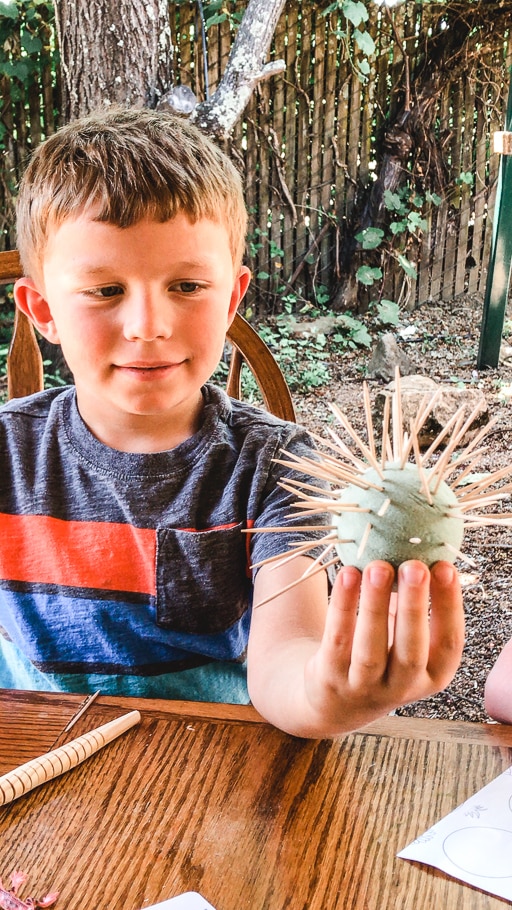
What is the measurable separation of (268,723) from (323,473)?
0.32 m

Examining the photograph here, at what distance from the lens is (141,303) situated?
896 mm

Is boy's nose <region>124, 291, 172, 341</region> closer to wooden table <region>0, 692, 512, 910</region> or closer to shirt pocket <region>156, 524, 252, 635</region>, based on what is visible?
shirt pocket <region>156, 524, 252, 635</region>

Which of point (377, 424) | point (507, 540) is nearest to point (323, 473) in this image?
point (507, 540)

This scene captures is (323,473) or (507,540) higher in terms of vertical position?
(323,473)

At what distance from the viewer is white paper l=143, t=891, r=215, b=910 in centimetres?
57

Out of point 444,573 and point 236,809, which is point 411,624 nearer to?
point 444,573

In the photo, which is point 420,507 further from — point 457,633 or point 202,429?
point 202,429

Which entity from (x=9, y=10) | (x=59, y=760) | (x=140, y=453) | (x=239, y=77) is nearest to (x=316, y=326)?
(x=239, y=77)

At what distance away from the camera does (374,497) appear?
55 cm

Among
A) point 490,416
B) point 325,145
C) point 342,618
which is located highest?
point 325,145

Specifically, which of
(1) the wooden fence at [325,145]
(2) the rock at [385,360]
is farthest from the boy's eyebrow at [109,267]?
(1) the wooden fence at [325,145]

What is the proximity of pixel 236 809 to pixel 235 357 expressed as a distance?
0.95m

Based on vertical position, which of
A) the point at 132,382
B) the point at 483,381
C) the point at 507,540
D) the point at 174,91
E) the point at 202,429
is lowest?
the point at 507,540

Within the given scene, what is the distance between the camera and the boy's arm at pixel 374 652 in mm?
521
